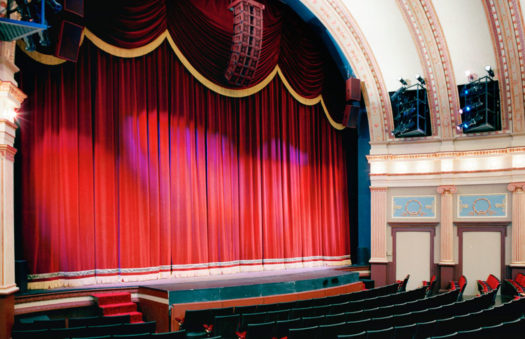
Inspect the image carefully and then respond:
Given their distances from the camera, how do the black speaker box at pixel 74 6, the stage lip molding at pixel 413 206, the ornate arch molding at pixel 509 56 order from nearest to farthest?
the black speaker box at pixel 74 6, the ornate arch molding at pixel 509 56, the stage lip molding at pixel 413 206

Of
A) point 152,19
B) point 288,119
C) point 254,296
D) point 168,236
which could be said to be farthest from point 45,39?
point 288,119

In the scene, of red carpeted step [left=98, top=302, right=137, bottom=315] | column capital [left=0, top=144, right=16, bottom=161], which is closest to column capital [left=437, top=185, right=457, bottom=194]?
red carpeted step [left=98, top=302, right=137, bottom=315]

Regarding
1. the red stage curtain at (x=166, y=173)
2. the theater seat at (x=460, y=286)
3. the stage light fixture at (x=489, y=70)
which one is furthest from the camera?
the stage light fixture at (x=489, y=70)

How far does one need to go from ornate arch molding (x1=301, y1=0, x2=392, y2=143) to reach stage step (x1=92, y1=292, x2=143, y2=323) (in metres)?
5.73

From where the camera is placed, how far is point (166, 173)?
8.05 metres

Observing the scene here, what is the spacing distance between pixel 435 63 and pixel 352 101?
1675 mm

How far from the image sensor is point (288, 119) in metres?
10.0

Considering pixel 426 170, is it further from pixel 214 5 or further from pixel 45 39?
pixel 45 39

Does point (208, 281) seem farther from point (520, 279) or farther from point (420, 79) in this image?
point (420, 79)

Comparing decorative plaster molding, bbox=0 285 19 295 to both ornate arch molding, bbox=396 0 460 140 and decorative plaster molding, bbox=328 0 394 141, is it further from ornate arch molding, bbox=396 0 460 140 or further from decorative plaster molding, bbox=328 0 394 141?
ornate arch molding, bbox=396 0 460 140

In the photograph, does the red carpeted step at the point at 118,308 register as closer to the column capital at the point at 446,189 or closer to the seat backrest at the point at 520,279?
the seat backrest at the point at 520,279

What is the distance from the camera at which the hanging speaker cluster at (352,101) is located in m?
9.27

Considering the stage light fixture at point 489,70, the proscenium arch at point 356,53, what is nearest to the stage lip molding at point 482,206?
the proscenium arch at point 356,53

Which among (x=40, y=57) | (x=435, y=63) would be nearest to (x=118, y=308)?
(x=40, y=57)
